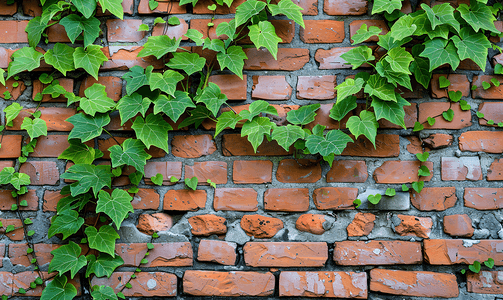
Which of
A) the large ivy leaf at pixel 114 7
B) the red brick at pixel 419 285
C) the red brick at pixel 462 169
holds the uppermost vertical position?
the large ivy leaf at pixel 114 7

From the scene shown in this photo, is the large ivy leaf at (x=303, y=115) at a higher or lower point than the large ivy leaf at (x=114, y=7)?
lower

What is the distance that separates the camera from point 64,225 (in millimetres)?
914

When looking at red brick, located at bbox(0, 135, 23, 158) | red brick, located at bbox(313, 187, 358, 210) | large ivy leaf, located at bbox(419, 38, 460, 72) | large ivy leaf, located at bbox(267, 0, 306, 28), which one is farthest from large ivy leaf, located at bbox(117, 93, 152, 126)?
large ivy leaf, located at bbox(419, 38, 460, 72)

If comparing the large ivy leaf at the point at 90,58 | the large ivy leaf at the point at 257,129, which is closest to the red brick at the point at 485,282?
the large ivy leaf at the point at 257,129

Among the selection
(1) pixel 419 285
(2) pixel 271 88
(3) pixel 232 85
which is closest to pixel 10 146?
(3) pixel 232 85

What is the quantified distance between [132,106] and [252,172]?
0.41m

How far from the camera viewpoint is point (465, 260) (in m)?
0.92

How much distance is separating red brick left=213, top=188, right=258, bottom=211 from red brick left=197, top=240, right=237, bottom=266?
4.2 inches

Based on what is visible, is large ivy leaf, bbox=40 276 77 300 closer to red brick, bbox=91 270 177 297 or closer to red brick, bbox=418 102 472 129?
red brick, bbox=91 270 177 297

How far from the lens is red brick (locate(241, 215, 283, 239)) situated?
3.11 ft

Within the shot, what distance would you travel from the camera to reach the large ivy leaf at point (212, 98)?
912 mm

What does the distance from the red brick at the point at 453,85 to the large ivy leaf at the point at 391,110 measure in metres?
0.13

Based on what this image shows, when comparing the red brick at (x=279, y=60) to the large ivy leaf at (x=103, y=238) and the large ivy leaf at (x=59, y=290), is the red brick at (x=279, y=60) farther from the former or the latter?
the large ivy leaf at (x=59, y=290)

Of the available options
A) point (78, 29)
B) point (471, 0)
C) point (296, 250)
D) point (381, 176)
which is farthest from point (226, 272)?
point (471, 0)
